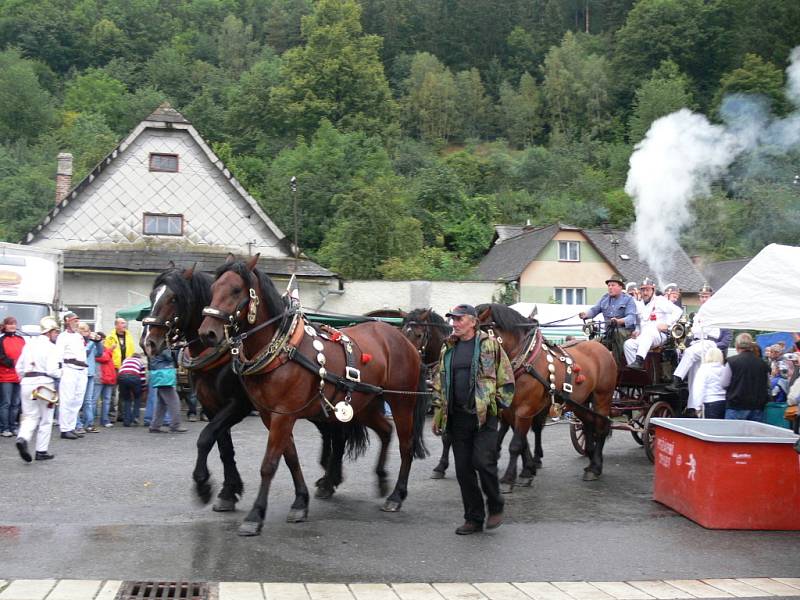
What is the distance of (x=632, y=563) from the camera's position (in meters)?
7.00

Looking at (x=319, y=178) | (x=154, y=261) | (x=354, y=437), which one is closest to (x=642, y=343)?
(x=354, y=437)

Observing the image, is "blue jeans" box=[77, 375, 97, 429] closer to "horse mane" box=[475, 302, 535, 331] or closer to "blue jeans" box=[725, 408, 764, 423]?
"horse mane" box=[475, 302, 535, 331]

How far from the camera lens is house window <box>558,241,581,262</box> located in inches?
1677

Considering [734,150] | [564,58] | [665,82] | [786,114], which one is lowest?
[734,150]

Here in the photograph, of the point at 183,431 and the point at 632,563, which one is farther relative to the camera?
the point at 183,431

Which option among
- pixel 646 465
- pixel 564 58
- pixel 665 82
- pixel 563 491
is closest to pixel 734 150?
pixel 646 465

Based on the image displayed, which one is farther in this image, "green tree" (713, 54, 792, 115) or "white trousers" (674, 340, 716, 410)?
"green tree" (713, 54, 792, 115)

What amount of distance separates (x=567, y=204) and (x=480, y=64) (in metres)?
49.9

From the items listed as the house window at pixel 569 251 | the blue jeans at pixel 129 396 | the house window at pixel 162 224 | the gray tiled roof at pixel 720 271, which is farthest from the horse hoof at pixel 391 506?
the house window at pixel 569 251

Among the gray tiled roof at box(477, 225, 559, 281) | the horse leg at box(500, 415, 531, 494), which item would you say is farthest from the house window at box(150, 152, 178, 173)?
the horse leg at box(500, 415, 531, 494)

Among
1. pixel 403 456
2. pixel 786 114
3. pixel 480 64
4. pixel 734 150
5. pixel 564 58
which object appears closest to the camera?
pixel 403 456

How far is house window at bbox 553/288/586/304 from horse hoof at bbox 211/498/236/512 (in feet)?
116

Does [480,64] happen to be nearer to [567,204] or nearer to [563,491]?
[567,204]

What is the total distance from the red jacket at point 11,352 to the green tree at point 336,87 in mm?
62088
